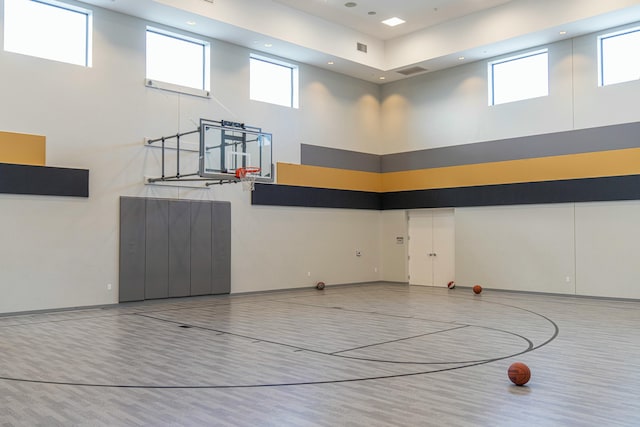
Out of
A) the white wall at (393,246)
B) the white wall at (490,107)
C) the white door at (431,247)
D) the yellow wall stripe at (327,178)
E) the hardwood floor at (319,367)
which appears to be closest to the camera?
the hardwood floor at (319,367)

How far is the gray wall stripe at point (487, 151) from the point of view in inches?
537

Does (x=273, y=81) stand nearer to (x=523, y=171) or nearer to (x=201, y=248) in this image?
(x=201, y=248)

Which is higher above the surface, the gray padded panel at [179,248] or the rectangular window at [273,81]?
the rectangular window at [273,81]

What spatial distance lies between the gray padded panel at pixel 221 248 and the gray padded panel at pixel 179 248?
742 millimetres

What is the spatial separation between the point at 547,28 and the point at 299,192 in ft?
25.7

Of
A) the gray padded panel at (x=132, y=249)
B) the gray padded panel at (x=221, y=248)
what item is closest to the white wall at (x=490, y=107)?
the gray padded panel at (x=221, y=248)

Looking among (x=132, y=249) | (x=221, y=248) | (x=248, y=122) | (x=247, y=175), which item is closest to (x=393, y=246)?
(x=221, y=248)

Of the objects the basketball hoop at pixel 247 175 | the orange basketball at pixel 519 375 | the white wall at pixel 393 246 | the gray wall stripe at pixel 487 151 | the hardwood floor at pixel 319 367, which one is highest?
the gray wall stripe at pixel 487 151

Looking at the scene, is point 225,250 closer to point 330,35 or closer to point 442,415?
point 330,35

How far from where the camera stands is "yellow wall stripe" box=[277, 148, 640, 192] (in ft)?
44.8

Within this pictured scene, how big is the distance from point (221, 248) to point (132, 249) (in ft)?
7.98

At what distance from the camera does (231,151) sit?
12.5 meters

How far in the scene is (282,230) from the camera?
15.7 metres

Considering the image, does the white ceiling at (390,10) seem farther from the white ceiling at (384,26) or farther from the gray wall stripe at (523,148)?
the gray wall stripe at (523,148)
